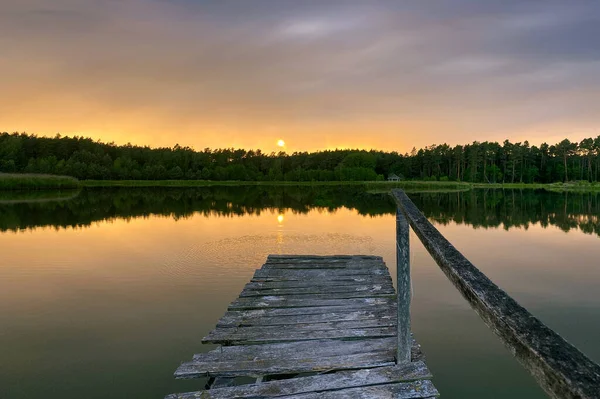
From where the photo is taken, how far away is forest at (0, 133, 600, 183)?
10981cm

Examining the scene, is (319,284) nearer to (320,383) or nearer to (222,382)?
(222,382)

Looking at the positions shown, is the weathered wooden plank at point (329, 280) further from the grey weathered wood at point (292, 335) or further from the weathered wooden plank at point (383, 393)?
the weathered wooden plank at point (383, 393)

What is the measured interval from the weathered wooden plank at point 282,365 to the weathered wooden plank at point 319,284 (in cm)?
338

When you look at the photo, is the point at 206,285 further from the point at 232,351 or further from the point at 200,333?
the point at 232,351

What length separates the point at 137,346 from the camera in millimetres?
7480

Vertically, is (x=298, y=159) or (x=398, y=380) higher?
(x=298, y=159)

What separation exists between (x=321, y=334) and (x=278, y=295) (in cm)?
223

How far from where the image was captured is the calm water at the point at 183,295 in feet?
21.0

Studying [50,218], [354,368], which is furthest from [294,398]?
[50,218]

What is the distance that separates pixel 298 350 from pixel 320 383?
94 centimetres

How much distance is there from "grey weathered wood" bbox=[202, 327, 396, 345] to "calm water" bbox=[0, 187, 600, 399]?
1.26m

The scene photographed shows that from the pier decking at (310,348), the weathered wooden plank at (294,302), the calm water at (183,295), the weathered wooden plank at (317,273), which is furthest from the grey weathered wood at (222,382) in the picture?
the weathered wooden plank at (317,273)

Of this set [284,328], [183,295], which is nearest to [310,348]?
[284,328]

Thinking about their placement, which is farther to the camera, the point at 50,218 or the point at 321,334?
the point at 50,218
